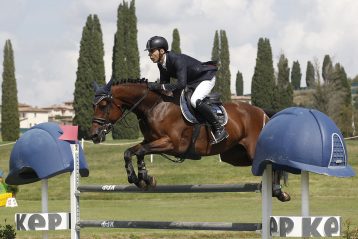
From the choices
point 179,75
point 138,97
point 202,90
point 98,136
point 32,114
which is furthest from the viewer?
point 32,114

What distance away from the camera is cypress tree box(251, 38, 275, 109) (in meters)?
70.8

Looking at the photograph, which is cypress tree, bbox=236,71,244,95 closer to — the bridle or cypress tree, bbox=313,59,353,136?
cypress tree, bbox=313,59,353,136

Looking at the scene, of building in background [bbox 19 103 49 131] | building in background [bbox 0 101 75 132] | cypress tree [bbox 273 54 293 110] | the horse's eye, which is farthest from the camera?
building in background [bbox 19 103 49 131]

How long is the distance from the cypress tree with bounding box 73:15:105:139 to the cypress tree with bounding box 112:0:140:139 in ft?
4.09

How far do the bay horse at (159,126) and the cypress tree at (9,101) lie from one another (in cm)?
5352

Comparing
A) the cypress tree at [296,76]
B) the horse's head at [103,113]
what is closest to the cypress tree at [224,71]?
the horse's head at [103,113]

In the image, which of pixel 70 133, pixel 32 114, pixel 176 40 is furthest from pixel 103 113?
pixel 32 114

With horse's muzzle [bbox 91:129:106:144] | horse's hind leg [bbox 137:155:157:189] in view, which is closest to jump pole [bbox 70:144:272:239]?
horse's hind leg [bbox 137:155:157:189]

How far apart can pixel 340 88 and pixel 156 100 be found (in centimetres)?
6981

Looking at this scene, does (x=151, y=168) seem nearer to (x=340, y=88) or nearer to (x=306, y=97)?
(x=340, y=88)

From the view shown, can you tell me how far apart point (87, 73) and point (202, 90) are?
51.8 metres

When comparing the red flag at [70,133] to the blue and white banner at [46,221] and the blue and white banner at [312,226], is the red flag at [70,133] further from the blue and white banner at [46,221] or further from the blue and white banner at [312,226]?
the blue and white banner at [312,226]

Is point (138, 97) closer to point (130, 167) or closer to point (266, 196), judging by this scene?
point (130, 167)

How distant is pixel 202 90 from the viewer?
31.9 ft
